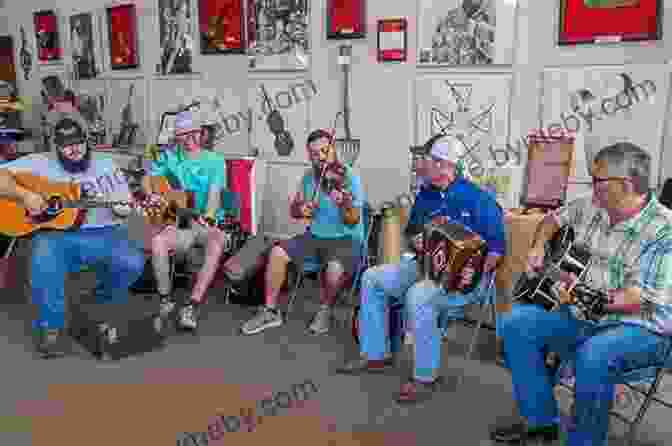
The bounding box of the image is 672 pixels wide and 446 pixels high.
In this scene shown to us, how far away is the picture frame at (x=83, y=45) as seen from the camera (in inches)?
262

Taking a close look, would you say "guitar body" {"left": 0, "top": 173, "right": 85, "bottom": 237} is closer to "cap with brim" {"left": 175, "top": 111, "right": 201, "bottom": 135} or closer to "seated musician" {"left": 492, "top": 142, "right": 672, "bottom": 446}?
"cap with brim" {"left": 175, "top": 111, "right": 201, "bottom": 135}

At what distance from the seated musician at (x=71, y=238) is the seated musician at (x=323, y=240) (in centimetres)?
85

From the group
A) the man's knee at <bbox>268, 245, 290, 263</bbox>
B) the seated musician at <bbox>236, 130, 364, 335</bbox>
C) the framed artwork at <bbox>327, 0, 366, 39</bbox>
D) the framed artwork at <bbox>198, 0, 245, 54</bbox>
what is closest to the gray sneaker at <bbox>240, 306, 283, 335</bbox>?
the seated musician at <bbox>236, 130, 364, 335</bbox>

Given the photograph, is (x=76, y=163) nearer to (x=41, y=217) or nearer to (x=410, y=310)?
(x=41, y=217)

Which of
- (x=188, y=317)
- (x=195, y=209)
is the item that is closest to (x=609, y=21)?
(x=195, y=209)

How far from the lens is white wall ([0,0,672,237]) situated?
3857 millimetres

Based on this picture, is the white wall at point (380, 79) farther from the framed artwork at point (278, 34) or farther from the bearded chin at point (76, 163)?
the bearded chin at point (76, 163)

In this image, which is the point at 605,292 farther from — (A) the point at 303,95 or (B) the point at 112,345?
(A) the point at 303,95

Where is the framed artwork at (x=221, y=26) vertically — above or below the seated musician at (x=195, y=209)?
above

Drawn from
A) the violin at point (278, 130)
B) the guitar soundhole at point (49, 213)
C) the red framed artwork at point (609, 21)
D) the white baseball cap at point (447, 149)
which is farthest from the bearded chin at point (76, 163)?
the red framed artwork at point (609, 21)

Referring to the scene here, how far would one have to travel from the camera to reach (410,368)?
3.43 m

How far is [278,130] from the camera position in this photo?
5.33m

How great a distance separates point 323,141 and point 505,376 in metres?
1.71

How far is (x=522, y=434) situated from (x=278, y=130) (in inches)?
132
